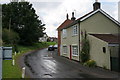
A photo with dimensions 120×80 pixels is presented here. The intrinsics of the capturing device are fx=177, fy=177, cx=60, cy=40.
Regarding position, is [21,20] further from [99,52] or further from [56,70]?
[56,70]

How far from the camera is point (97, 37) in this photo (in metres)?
20.6

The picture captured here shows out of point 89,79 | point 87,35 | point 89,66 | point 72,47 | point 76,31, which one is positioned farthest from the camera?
point 72,47

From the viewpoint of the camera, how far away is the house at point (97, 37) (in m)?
18.1

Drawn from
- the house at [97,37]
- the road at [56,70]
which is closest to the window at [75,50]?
the house at [97,37]

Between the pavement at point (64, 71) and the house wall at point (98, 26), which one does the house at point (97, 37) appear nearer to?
the house wall at point (98, 26)

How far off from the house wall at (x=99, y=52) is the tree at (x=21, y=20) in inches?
1348

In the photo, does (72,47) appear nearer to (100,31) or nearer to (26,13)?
(100,31)

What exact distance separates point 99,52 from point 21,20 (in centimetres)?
3656

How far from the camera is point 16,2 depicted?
188 ft

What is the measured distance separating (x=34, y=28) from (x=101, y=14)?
33.8 m

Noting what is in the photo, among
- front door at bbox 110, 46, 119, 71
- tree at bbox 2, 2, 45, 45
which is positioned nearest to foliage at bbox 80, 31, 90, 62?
front door at bbox 110, 46, 119, 71

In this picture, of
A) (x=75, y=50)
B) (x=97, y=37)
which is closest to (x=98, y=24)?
(x=97, y=37)

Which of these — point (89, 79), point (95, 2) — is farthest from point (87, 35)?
point (89, 79)

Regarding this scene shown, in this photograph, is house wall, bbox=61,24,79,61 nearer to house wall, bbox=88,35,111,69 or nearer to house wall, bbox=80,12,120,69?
house wall, bbox=80,12,120,69
